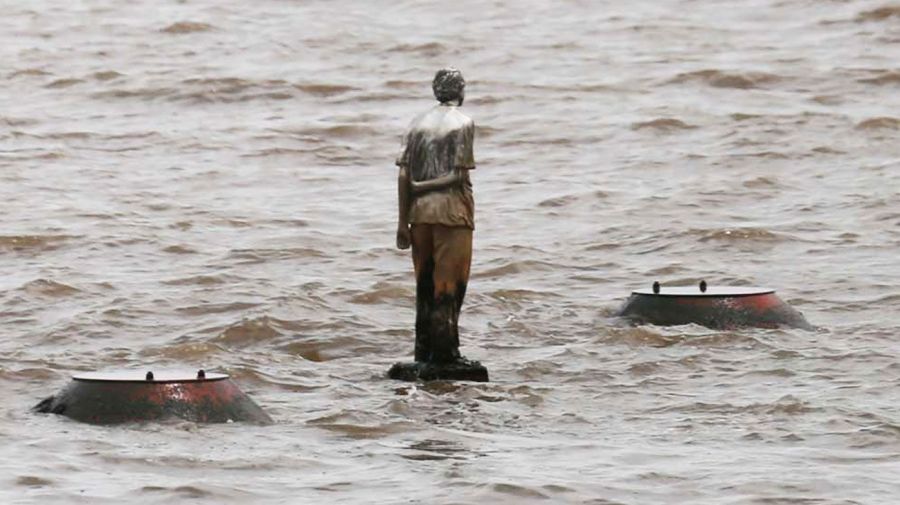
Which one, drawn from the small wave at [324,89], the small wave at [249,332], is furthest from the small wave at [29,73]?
the small wave at [249,332]

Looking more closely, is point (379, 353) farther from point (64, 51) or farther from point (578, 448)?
point (64, 51)

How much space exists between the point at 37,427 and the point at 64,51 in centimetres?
2124

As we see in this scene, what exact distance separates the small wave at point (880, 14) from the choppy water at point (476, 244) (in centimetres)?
7

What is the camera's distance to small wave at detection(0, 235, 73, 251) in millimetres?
22344

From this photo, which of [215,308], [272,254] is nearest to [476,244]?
[272,254]

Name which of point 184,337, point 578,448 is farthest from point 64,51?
point 578,448

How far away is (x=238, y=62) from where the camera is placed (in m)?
33.6

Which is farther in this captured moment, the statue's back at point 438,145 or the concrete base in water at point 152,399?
the statue's back at point 438,145

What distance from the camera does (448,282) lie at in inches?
583

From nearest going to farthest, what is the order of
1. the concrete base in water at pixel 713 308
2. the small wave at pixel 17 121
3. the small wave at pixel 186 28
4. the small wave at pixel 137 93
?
1. the concrete base in water at pixel 713 308
2. the small wave at pixel 17 121
3. the small wave at pixel 137 93
4. the small wave at pixel 186 28

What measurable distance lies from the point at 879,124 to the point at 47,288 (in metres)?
11.6

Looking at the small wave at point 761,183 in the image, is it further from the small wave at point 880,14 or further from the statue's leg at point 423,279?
the statue's leg at point 423,279

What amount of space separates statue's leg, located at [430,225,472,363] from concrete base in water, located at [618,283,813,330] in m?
2.55

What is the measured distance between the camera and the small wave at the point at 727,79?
102ft
